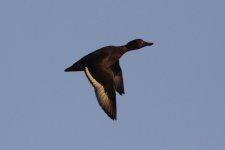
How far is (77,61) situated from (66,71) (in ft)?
1.31

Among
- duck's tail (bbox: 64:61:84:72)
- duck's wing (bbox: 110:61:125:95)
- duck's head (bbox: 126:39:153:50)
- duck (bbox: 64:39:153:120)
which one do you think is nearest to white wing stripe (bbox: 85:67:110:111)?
duck (bbox: 64:39:153:120)

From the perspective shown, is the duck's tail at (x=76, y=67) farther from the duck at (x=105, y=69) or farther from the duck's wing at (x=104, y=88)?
the duck's wing at (x=104, y=88)

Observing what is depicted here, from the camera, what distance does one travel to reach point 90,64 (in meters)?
28.0

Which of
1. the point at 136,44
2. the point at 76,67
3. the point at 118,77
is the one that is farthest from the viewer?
the point at 118,77

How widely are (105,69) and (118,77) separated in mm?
2349

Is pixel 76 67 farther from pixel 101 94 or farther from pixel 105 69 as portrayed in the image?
pixel 101 94

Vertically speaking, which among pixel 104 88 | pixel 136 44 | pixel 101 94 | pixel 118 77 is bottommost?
pixel 101 94

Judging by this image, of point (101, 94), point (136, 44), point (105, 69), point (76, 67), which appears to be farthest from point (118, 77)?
point (101, 94)

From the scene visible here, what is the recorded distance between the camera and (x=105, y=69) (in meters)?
27.8

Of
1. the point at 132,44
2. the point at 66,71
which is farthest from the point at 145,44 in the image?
the point at 66,71

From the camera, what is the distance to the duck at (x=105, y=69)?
2714 centimetres

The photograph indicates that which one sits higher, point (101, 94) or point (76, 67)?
point (76, 67)

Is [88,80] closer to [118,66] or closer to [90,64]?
[90,64]

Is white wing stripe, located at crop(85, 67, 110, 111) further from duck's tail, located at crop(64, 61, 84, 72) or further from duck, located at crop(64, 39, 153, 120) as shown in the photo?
duck's tail, located at crop(64, 61, 84, 72)
